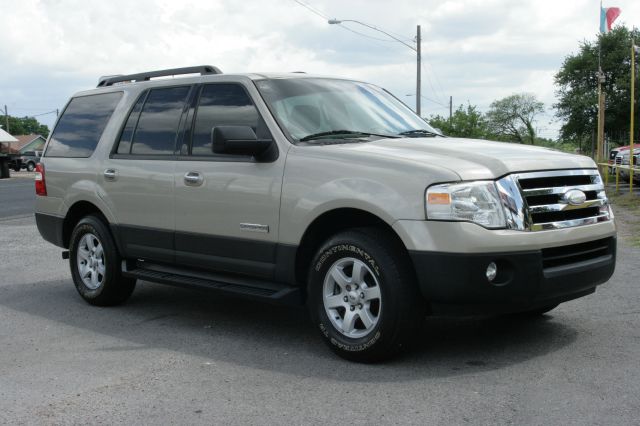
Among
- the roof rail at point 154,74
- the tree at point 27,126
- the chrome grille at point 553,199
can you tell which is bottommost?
the chrome grille at point 553,199

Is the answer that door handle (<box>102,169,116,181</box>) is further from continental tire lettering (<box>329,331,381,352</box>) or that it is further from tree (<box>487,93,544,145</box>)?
tree (<box>487,93,544,145</box>)

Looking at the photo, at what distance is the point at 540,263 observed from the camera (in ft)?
16.0

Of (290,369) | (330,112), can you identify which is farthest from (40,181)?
(290,369)

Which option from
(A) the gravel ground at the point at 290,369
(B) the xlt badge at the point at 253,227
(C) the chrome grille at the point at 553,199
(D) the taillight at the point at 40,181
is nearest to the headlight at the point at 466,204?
(C) the chrome grille at the point at 553,199

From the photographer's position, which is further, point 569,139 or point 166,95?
point 569,139

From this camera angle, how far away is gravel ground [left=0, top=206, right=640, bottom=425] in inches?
167

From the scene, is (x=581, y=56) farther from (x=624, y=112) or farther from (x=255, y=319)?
(x=255, y=319)

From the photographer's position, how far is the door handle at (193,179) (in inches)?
241

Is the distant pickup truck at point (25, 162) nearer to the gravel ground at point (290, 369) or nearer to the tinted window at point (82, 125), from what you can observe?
the tinted window at point (82, 125)

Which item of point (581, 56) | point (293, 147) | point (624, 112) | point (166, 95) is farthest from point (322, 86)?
point (581, 56)

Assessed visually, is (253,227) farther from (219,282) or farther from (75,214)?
(75,214)

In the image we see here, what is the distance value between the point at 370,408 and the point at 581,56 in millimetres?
67505

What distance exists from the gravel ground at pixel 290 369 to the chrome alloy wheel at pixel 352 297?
0.25 meters

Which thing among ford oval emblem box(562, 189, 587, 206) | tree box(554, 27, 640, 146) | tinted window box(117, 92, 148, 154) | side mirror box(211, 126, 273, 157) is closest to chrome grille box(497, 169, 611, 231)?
ford oval emblem box(562, 189, 587, 206)
